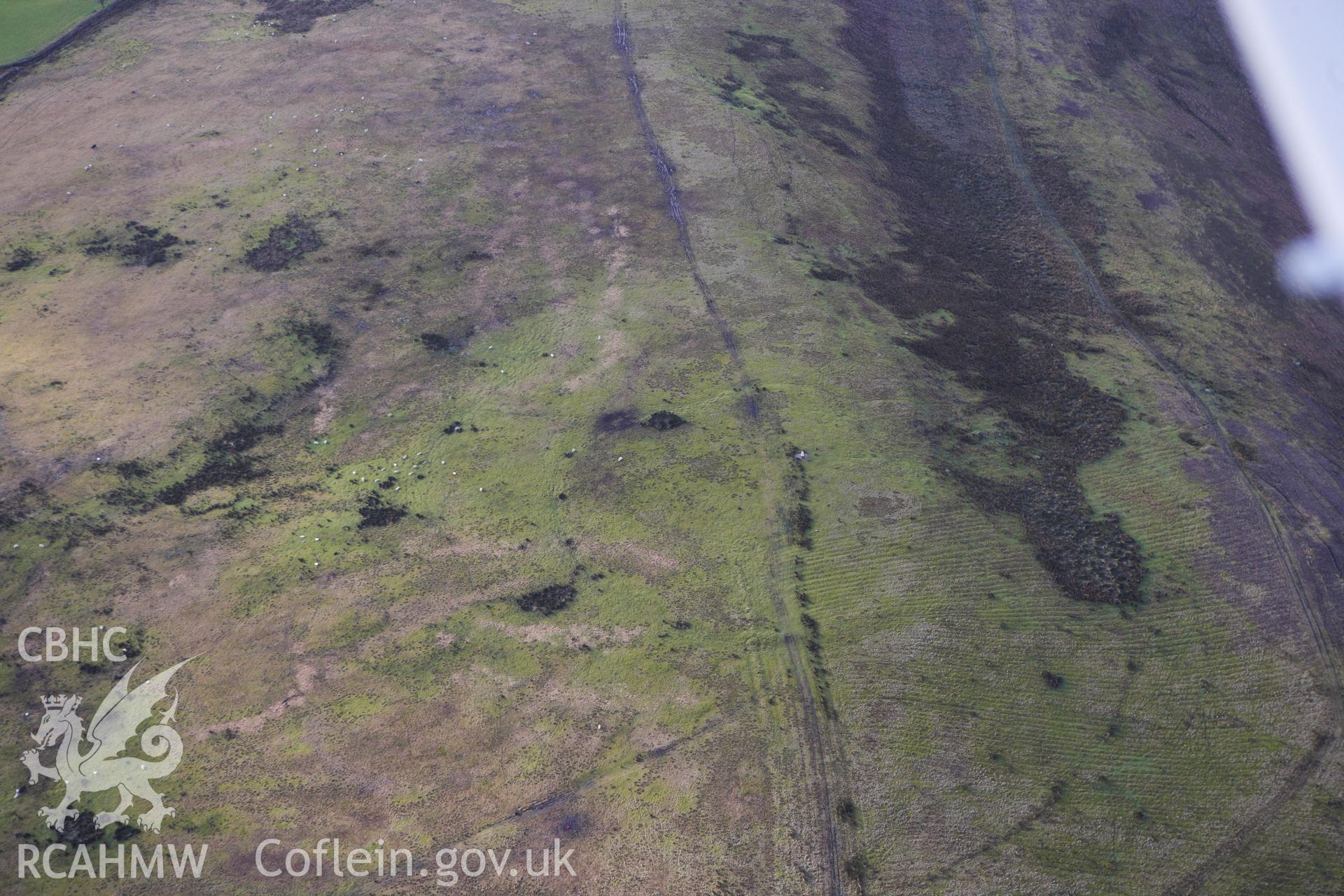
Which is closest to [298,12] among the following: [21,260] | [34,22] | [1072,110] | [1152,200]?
[34,22]

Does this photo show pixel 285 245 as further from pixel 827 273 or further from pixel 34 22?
pixel 34 22

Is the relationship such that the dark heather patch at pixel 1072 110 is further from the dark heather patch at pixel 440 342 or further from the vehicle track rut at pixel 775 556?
the dark heather patch at pixel 440 342

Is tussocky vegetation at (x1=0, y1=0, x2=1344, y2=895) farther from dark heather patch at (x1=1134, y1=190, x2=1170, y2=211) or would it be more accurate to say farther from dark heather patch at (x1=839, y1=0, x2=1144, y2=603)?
dark heather patch at (x1=1134, y1=190, x2=1170, y2=211)

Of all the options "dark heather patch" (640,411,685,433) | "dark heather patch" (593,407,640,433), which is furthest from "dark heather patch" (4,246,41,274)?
"dark heather patch" (640,411,685,433)

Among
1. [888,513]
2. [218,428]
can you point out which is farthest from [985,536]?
[218,428]

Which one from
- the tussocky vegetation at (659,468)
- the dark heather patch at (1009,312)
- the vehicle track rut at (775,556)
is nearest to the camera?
the vehicle track rut at (775,556)

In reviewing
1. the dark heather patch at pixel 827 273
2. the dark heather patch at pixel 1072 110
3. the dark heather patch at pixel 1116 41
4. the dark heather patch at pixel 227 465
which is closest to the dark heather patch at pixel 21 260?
the dark heather patch at pixel 227 465
